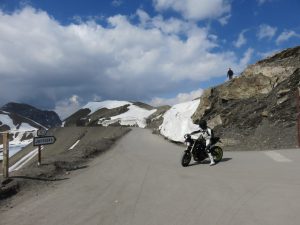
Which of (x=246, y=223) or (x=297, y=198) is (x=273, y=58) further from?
(x=246, y=223)

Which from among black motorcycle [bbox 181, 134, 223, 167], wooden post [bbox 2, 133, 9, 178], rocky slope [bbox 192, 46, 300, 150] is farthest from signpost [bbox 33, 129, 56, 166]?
rocky slope [bbox 192, 46, 300, 150]

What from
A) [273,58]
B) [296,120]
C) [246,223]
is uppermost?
[273,58]

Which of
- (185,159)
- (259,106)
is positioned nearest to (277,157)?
(185,159)

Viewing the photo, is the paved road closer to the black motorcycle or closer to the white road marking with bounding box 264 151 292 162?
the white road marking with bounding box 264 151 292 162

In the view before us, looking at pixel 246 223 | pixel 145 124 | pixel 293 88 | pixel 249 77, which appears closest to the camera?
pixel 246 223

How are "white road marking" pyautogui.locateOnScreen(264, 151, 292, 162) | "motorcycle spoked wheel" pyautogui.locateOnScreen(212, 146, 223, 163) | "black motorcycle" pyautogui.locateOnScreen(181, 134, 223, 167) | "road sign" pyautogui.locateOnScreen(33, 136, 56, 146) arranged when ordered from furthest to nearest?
"motorcycle spoked wheel" pyautogui.locateOnScreen(212, 146, 223, 163) < "black motorcycle" pyautogui.locateOnScreen(181, 134, 223, 167) < "white road marking" pyautogui.locateOnScreen(264, 151, 292, 162) < "road sign" pyautogui.locateOnScreen(33, 136, 56, 146)

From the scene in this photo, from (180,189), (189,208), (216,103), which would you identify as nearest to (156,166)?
(180,189)

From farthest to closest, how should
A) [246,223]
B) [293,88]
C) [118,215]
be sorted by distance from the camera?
[293,88]
[118,215]
[246,223]

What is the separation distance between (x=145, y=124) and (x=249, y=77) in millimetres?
59422

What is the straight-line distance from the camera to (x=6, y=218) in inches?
351

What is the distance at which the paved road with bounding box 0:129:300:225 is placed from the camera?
317 inches

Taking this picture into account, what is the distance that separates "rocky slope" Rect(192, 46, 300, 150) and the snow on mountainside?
58.5m

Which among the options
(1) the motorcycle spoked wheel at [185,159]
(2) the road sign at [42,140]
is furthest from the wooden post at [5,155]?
(1) the motorcycle spoked wheel at [185,159]

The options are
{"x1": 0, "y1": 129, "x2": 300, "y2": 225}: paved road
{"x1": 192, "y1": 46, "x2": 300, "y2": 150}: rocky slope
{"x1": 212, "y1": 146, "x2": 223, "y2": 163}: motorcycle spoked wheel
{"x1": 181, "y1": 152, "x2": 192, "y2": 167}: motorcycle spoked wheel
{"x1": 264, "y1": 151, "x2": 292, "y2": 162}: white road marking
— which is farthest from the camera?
{"x1": 192, "y1": 46, "x2": 300, "y2": 150}: rocky slope
